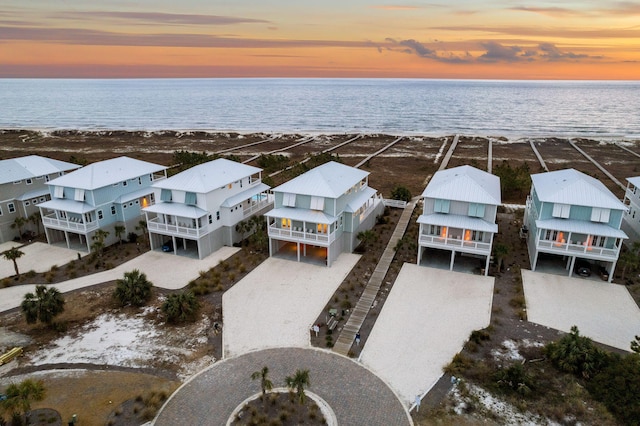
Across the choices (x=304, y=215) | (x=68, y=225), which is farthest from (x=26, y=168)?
(x=304, y=215)

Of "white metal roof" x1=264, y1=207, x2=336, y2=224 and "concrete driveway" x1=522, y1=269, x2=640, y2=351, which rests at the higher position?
"white metal roof" x1=264, y1=207, x2=336, y2=224

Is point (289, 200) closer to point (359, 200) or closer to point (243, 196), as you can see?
point (243, 196)

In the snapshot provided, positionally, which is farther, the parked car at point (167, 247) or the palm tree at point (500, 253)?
the parked car at point (167, 247)

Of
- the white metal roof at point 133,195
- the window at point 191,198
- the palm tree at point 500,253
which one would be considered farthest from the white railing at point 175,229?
the palm tree at point 500,253

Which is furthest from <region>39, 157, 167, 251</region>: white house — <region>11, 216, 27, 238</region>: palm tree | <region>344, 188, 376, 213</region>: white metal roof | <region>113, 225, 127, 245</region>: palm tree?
<region>344, 188, 376, 213</region>: white metal roof

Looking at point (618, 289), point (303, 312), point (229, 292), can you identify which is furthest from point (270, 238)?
point (618, 289)

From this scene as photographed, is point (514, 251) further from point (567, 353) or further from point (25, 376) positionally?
point (25, 376)

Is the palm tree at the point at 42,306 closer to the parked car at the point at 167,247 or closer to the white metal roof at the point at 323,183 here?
the parked car at the point at 167,247

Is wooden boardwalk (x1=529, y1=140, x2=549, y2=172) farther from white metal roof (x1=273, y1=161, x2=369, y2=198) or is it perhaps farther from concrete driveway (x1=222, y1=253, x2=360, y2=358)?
concrete driveway (x1=222, y1=253, x2=360, y2=358)
